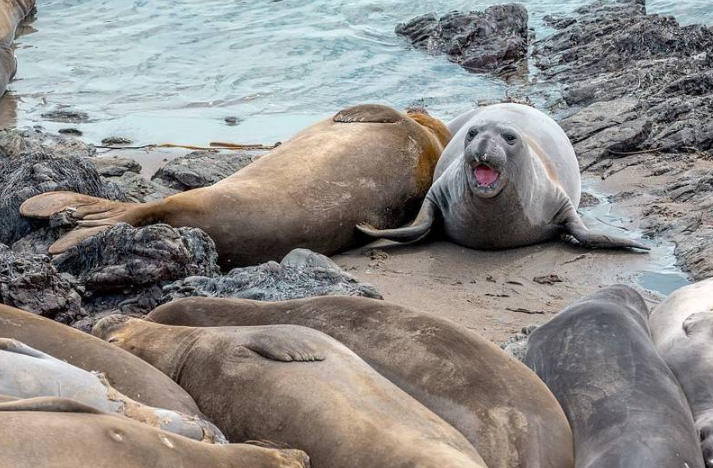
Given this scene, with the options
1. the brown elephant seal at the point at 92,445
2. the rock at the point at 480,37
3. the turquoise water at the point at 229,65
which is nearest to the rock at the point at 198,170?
the turquoise water at the point at 229,65

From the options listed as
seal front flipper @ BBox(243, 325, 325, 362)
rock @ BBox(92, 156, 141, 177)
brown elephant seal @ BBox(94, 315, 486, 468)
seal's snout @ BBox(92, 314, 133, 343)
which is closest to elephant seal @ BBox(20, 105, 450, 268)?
rock @ BBox(92, 156, 141, 177)

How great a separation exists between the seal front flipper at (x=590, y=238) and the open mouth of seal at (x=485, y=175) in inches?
21.1

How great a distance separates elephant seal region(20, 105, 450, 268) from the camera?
22.8 ft

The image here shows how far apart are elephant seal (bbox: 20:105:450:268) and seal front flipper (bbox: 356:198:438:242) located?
104mm

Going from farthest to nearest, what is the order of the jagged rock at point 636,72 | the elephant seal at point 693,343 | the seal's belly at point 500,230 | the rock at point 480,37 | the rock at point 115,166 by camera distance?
the rock at point 480,37 → the jagged rock at point 636,72 → the rock at point 115,166 → the seal's belly at point 500,230 → the elephant seal at point 693,343

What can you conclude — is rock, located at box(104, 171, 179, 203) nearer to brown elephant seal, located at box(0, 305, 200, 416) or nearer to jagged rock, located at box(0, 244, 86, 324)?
jagged rock, located at box(0, 244, 86, 324)

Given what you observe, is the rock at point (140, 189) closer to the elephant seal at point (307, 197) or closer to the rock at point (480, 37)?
the elephant seal at point (307, 197)

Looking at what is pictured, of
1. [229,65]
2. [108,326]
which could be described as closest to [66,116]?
[229,65]

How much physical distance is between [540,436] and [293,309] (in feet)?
4.34

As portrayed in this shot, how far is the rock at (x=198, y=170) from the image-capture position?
28.1 ft

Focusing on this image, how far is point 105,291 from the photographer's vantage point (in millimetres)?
5980

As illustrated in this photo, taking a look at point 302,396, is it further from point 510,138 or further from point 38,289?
point 510,138

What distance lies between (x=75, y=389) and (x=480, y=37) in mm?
11593

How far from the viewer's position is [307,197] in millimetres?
7480
